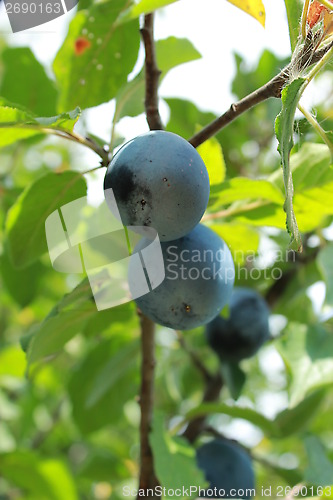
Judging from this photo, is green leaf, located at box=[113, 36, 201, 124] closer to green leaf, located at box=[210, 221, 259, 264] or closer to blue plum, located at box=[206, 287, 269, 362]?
green leaf, located at box=[210, 221, 259, 264]

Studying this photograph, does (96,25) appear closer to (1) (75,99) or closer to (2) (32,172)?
(1) (75,99)

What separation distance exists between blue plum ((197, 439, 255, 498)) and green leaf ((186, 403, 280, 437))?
89 millimetres

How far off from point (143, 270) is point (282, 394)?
6.73 ft

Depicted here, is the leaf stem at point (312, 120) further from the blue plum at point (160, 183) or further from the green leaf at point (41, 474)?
the green leaf at point (41, 474)

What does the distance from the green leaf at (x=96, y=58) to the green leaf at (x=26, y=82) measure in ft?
1.37

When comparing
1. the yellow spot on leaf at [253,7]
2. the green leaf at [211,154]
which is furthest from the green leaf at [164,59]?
the yellow spot on leaf at [253,7]

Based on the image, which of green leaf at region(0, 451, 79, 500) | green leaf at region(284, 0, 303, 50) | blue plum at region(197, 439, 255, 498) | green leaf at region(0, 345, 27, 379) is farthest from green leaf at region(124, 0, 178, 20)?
green leaf at region(0, 345, 27, 379)

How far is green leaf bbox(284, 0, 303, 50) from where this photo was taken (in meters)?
0.65

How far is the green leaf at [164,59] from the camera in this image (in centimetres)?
97

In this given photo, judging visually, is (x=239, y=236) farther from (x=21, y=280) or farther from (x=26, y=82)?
(x=26, y=82)

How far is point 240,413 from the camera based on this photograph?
1.15 m

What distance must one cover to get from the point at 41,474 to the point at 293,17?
124cm

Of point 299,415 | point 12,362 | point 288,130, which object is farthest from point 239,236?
point 12,362

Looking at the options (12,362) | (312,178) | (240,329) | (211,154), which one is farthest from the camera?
(12,362)
